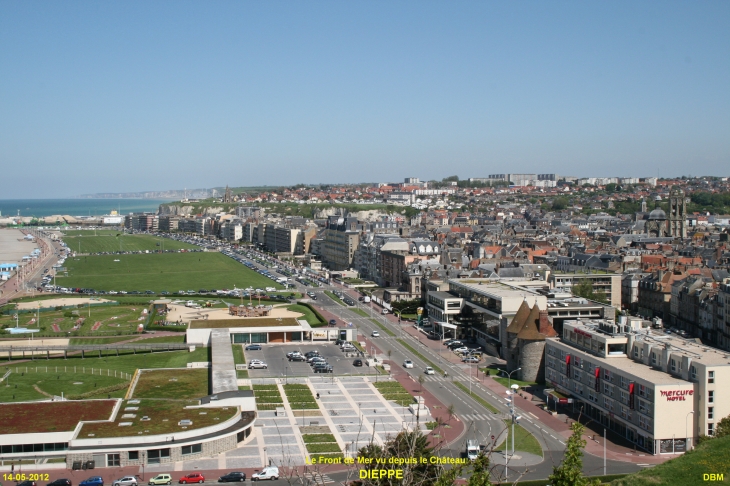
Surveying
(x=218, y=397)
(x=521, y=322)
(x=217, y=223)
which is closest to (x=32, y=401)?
(x=218, y=397)

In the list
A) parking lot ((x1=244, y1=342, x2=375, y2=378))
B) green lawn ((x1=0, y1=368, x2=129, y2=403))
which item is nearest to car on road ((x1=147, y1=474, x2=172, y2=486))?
green lawn ((x1=0, y1=368, x2=129, y2=403))

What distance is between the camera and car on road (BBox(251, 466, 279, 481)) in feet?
103

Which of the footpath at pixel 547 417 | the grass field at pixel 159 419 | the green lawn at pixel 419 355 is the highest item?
the grass field at pixel 159 419

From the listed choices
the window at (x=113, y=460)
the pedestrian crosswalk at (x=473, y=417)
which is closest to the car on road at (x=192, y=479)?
the window at (x=113, y=460)

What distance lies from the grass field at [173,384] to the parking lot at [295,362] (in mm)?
3808

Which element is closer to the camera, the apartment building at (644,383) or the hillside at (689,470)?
the hillside at (689,470)

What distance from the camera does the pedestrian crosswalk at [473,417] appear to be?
3994 centimetres

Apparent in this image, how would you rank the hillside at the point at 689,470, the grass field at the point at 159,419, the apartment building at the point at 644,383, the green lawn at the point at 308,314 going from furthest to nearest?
the green lawn at the point at 308,314, the apartment building at the point at 644,383, the grass field at the point at 159,419, the hillside at the point at 689,470

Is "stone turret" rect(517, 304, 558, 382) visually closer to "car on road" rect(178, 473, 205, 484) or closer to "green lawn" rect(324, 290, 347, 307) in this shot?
"car on road" rect(178, 473, 205, 484)

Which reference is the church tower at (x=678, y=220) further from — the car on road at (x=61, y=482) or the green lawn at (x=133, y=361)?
the car on road at (x=61, y=482)

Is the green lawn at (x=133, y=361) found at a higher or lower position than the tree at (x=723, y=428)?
lower

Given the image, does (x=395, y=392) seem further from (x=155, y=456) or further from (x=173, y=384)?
(x=155, y=456)

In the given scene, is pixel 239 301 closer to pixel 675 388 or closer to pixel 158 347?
pixel 158 347

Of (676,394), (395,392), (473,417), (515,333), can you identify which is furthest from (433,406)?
(676,394)
